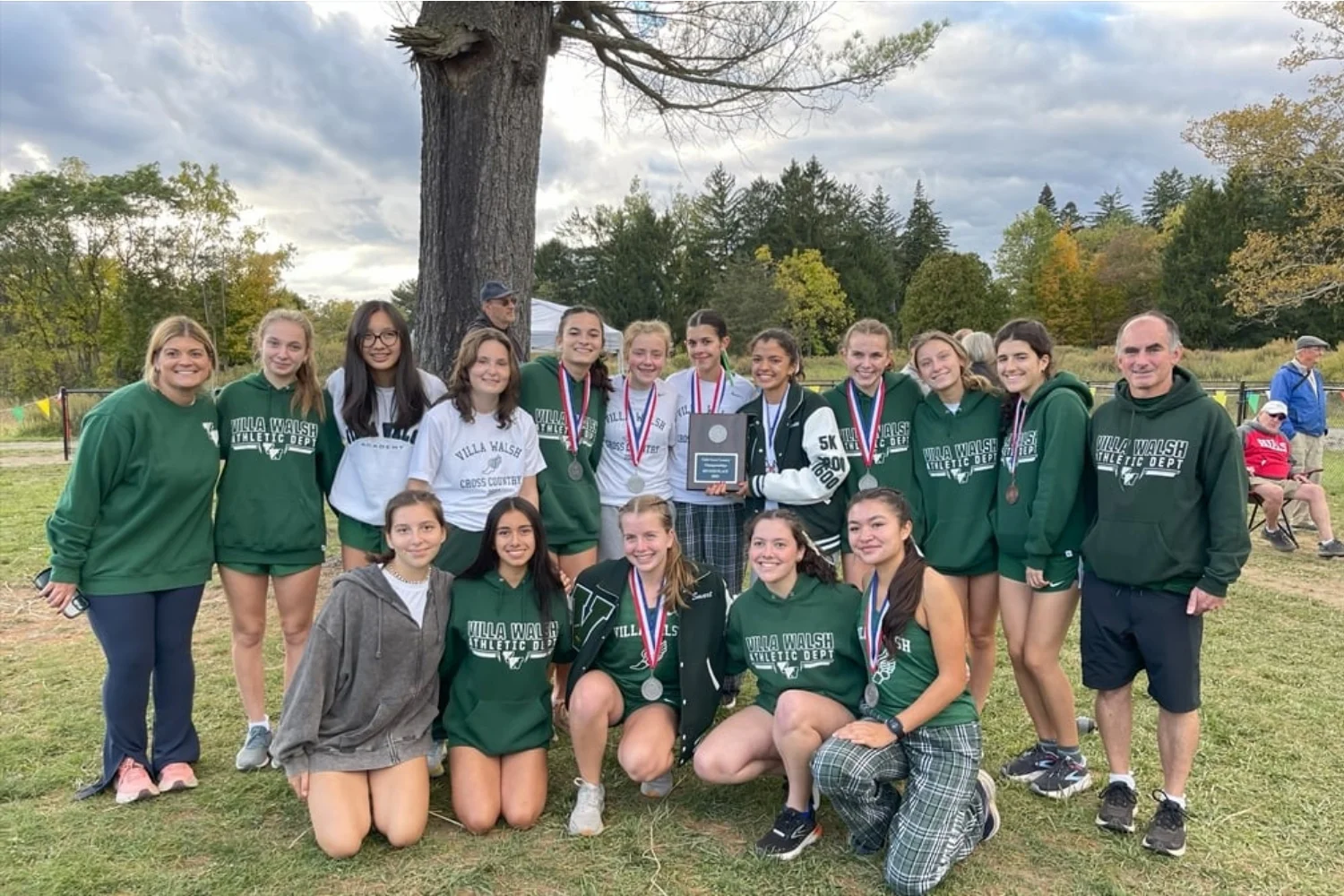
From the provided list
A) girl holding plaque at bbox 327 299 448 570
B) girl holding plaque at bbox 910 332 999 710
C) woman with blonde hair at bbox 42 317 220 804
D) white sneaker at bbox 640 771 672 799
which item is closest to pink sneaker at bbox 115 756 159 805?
woman with blonde hair at bbox 42 317 220 804

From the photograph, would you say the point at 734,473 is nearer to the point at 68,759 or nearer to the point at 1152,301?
the point at 68,759

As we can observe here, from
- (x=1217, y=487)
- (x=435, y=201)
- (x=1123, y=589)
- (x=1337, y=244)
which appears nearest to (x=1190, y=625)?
(x=1123, y=589)

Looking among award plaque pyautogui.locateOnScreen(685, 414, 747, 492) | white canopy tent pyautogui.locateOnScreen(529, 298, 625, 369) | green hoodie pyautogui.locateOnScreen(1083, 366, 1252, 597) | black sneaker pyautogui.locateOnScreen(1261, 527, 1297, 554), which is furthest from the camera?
white canopy tent pyautogui.locateOnScreen(529, 298, 625, 369)

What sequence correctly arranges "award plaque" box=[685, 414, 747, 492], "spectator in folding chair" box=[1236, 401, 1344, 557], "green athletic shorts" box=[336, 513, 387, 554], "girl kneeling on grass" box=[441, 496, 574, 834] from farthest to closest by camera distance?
1. "spectator in folding chair" box=[1236, 401, 1344, 557]
2. "award plaque" box=[685, 414, 747, 492]
3. "green athletic shorts" box=[336, 513, 387, 554]
4. "girl kneeling on grass" box=[441, 496, 574, 834]

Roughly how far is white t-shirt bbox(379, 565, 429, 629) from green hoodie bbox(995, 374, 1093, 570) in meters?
2.24

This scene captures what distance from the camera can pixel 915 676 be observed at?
9.78ft

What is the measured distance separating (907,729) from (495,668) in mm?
1511

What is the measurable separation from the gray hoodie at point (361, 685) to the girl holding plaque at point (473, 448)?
16.6 inches

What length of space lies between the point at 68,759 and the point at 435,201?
148 inches

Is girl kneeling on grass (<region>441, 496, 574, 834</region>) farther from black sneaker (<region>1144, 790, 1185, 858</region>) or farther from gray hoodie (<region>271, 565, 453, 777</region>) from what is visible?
black sneaker (<region>1144, 790, 1185, 858</region>)

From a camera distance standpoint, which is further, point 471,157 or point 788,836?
point 471,157

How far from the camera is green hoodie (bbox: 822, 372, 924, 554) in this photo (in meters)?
3.75

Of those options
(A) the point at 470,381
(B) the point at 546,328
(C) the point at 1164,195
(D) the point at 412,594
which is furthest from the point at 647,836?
(C) the point at 1164,195

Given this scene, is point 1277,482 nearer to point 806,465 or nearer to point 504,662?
point 806,465
